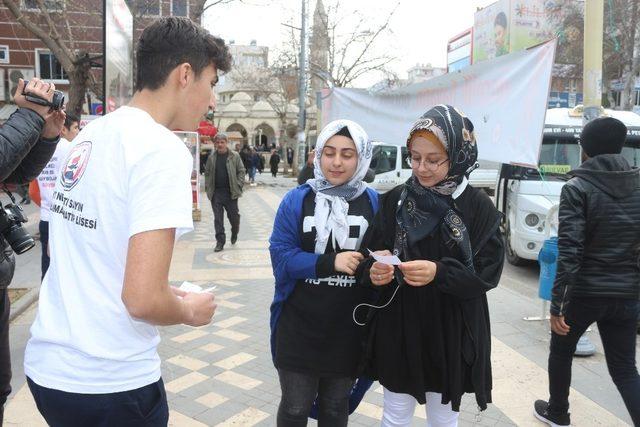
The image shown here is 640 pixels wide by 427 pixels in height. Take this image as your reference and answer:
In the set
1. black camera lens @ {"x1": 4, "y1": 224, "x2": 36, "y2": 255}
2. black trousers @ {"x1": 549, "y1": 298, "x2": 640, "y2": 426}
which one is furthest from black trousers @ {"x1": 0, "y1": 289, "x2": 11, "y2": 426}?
black trousers @ {"x1": 549, "y1": 298, "x2": 640, "y2": 426}

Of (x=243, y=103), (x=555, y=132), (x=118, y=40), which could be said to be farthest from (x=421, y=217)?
(x=243, y=103)

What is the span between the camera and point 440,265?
212cm

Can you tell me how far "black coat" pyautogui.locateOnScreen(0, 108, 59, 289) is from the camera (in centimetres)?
213

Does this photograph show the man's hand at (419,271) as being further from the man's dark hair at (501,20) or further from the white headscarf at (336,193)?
the man's dark hair at (501,20)

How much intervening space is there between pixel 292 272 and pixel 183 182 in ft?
3.43

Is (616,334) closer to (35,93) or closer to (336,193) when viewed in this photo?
(336,193)

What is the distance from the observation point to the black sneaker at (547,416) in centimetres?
326

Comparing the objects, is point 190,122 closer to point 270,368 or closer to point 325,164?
point 325,164

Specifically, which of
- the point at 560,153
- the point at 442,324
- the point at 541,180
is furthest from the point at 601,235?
the point at 560,153

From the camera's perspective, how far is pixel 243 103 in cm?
6291

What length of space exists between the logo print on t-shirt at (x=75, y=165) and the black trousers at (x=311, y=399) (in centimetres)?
137

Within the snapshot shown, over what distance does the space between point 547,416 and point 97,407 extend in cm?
290

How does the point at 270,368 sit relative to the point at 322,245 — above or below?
below

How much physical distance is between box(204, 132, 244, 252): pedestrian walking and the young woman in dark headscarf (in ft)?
22.2
